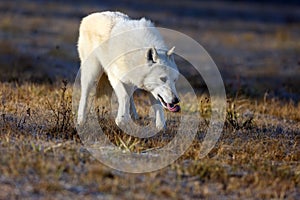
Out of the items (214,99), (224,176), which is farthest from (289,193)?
Answer: (214,99)

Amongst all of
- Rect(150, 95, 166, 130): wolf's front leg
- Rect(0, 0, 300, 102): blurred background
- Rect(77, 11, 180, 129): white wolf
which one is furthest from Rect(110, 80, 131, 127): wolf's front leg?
Rect(0, 0, 300, 102): blurred background

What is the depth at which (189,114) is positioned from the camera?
379 inches

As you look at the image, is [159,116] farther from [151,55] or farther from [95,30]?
[95,30]

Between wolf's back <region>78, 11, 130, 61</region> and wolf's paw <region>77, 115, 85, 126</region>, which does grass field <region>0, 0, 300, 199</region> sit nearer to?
wolf's paw <region>77, 115, 85, 126</region>

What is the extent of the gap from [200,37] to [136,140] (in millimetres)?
14217

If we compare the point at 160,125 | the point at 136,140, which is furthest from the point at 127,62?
the point at 136,140

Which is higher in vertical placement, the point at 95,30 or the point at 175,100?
the point at 95,30

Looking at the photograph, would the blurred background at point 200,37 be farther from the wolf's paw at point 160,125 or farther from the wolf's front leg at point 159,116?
the wolf's paw at point 160,125

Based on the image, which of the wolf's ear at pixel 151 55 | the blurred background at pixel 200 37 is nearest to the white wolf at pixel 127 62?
the wolf's ear at pixel 151 55

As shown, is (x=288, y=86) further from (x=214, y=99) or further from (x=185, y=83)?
(x=214, y=99)

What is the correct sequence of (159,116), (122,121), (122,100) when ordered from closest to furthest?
1. (122,121)
2. (122,100)
3. (159,116)

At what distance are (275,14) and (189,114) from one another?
21.6m

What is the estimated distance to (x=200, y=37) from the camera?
21.2 m

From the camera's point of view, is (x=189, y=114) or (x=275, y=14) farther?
(x=275, y=14)
